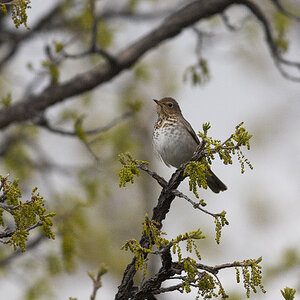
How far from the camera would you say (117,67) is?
695cm

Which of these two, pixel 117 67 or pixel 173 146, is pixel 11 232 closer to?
→ pixel 173 146

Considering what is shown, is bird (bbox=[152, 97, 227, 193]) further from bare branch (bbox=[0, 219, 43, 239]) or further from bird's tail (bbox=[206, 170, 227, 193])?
bare branch (bbox=[0, 219, 43, 239])

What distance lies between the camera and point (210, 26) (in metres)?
9.59

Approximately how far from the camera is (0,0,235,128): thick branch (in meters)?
6.73

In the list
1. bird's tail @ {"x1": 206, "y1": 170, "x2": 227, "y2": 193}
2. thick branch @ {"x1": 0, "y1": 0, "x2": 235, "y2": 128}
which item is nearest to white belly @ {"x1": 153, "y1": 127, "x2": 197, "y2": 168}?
bird's tail @ {"x1": 206, "y1": 170, "x2": 227, "y2": 193}

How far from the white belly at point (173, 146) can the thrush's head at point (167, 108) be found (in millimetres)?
566

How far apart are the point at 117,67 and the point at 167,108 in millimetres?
841

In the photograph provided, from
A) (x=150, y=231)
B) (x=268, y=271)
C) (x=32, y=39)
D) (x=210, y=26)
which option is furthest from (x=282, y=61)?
(x=150, y=231)

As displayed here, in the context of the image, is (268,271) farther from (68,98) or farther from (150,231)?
(150,231)

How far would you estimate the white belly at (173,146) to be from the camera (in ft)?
19.9

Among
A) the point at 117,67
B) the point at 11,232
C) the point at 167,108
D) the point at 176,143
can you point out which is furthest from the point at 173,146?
the point at 11,232

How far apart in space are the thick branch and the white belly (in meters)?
1.30

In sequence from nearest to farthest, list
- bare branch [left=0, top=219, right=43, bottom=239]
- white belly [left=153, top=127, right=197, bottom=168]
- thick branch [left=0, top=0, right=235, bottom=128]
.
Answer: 1. bare branch [left=0, top=219, right=43, bottom=239]
2. white belly [left=153, top=127, right=197, bottom=168]
3. thick branch [left=0, top=0, right=235, bottom=128]

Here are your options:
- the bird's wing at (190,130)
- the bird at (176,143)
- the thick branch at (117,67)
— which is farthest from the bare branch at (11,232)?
the thick branch at (117,67)
